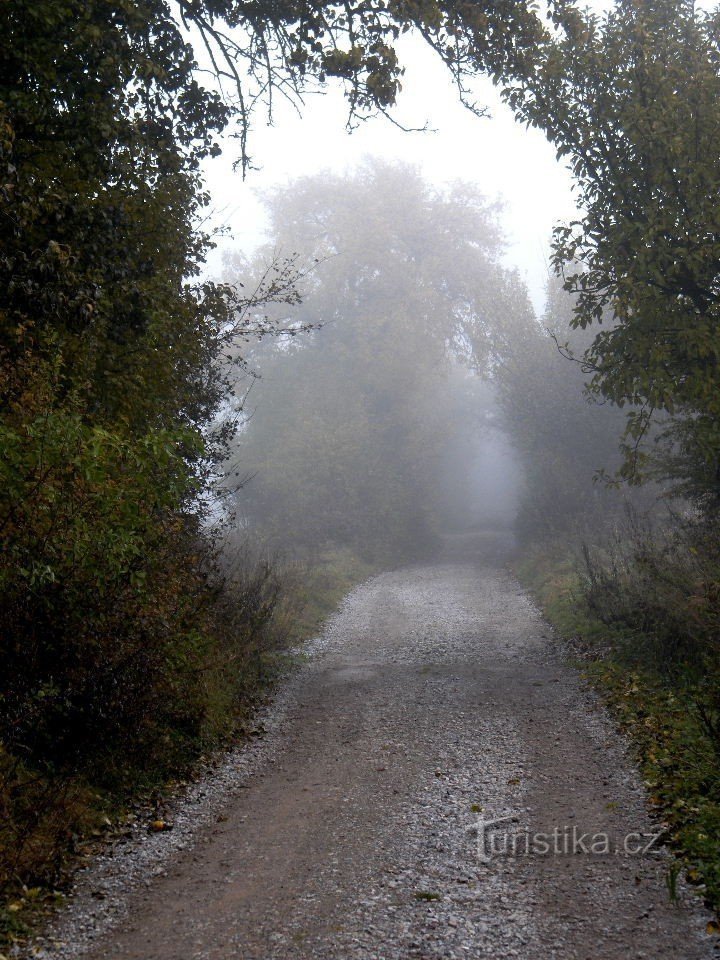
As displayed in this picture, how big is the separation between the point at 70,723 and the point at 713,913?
5.06 m

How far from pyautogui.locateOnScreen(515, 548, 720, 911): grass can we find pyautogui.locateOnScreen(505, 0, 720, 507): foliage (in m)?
2.69

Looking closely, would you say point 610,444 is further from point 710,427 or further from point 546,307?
point 710,427

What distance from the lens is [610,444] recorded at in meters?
29.7

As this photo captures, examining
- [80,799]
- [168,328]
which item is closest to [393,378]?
[168,328]

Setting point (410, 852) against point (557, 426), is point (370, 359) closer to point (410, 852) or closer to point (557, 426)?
point (557, 426)

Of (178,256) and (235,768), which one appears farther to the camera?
(178,256)

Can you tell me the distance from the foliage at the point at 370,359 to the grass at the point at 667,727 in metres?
20.9

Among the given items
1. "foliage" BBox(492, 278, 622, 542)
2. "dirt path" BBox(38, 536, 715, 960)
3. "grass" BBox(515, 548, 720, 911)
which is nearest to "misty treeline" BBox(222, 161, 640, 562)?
"foliage" BBox(492, 278, 622, 542)

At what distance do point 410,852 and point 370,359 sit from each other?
33.9 meters

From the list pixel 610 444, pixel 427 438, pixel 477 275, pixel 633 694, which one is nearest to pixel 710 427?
pixel 633 694

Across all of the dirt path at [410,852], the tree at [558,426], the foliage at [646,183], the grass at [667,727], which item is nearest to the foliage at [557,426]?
the tree at [558,426]

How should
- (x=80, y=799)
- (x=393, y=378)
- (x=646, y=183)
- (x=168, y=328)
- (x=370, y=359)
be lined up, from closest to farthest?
(x=80, y=799)
(x=168, y=328)
(x=646, y=183)
(x=370, y=359)
(x=393, y=378)

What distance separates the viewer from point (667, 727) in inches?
302

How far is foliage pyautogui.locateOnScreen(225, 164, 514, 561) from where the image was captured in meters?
35.1
